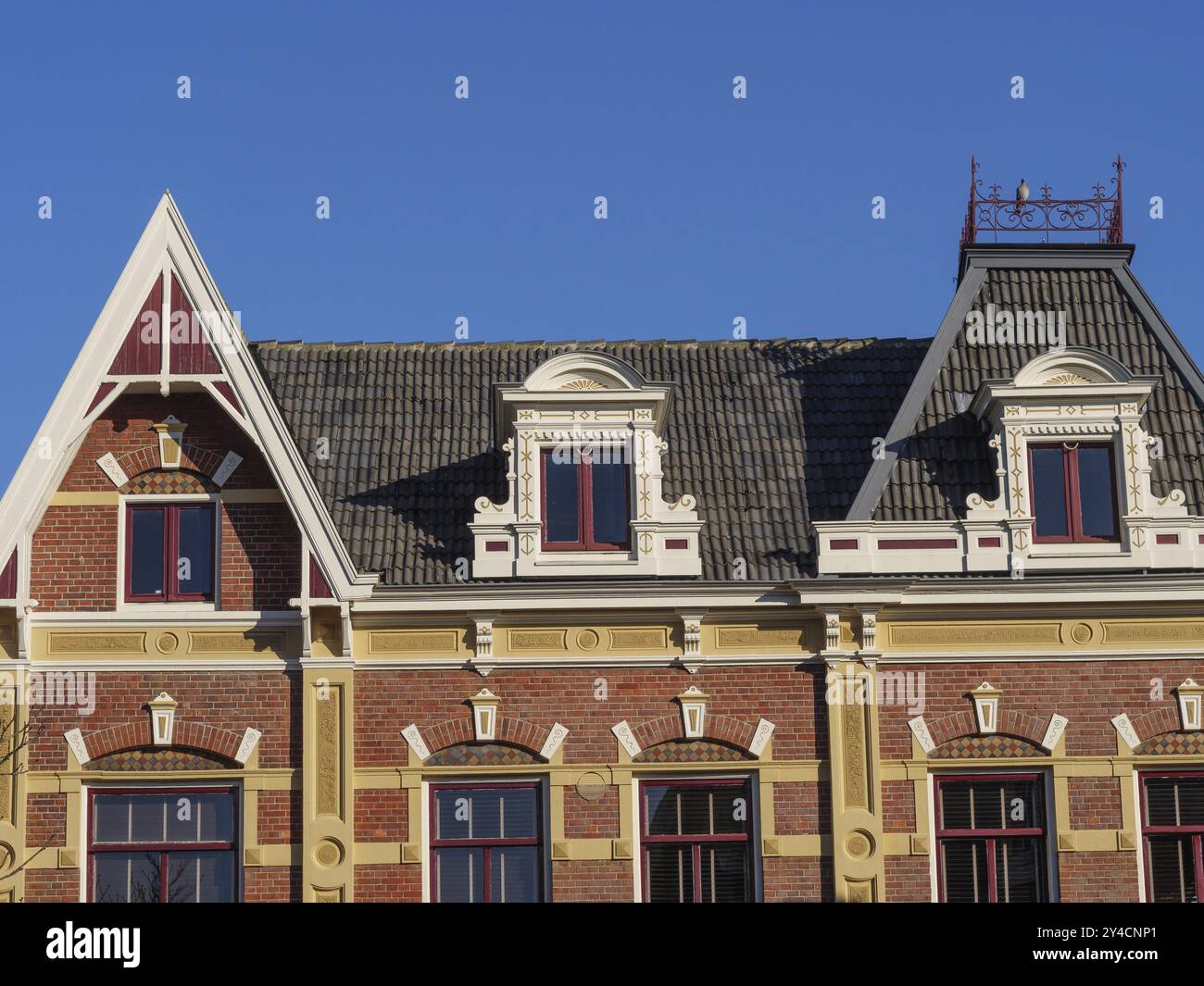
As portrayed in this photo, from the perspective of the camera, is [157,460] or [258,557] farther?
[157,460]

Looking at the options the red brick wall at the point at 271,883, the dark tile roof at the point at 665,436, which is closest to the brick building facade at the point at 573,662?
the red brick wall at the point at 271,883

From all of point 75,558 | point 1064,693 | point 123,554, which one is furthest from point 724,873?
point 75,558

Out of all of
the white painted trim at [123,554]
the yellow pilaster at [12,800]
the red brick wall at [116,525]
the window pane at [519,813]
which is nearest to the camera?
the yellow pilaster at [12,800]

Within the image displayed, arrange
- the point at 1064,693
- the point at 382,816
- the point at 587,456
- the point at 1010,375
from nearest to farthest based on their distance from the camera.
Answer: the point at 382,816
the point at 1064,693
the point at 587,456
the point at 1010,375

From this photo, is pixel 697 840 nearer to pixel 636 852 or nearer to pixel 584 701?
pixel 636 852

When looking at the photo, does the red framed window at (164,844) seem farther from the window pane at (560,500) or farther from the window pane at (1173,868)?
the window pane at (1173,868)

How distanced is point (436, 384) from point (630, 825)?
678 cm

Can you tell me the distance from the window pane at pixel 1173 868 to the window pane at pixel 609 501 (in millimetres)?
6843

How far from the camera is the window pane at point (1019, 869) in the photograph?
23.1 metres

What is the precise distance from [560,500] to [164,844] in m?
5.88

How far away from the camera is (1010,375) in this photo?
2572cm

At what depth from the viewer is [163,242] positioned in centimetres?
2409

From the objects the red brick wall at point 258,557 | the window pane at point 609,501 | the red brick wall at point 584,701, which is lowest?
the red brick wall at point 584,701
